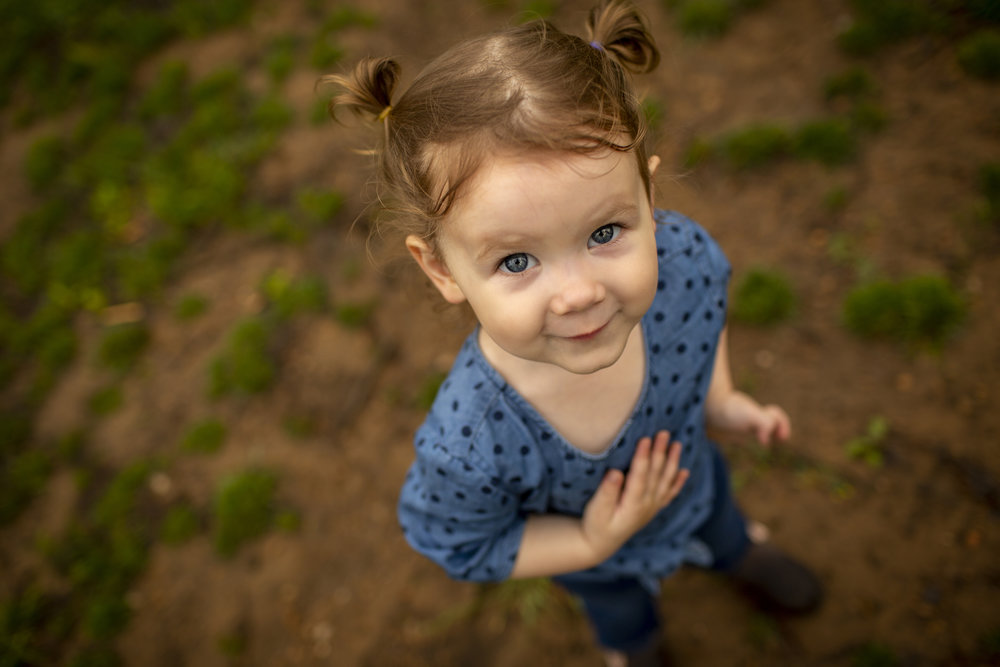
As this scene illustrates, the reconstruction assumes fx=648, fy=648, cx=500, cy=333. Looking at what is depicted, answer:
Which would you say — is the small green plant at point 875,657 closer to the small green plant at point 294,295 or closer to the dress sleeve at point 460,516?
the dress sleeve at point 460,516

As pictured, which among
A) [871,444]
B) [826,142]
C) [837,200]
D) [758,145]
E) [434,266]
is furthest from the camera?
[758,145]

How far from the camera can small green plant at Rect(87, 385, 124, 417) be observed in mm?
3639

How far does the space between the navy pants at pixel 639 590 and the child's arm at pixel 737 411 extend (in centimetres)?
17

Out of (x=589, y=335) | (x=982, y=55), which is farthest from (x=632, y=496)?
(x=982, y=55)

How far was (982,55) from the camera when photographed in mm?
3039

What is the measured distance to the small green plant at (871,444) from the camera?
2.46 m

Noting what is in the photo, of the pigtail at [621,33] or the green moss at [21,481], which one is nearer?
the pigtail at [621,33]

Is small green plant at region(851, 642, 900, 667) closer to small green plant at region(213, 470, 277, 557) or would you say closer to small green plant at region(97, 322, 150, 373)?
small green plant at region(213, 470, 277, 557)

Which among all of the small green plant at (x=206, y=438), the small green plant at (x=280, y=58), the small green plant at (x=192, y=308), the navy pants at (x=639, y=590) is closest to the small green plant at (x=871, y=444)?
the navy pants at (x=639, y=590)

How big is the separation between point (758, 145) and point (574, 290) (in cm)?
261

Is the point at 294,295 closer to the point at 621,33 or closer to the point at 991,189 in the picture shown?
the point at 621,33

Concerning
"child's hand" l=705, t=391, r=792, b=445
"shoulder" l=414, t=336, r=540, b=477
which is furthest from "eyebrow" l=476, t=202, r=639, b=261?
"child's hand" l=705, t=391, r=792, b=445

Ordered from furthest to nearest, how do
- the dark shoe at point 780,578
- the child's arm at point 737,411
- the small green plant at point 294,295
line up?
the small green plant at point 294,295 → the dark shoe at point 780,578 → the child's arm at point 737,411

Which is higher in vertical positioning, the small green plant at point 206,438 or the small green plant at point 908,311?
the small green plant at point 908,311
